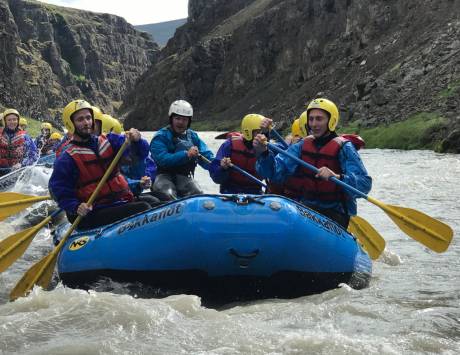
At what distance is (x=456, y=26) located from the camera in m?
48.1

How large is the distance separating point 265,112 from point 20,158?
78.7 m

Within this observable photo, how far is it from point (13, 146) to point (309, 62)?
81.8m

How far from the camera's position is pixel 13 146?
47.4 feet

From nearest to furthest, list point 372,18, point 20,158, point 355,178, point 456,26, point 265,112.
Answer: point 355,178 → point 20,158 → point 456,26 → point 372,18 → point 265,112

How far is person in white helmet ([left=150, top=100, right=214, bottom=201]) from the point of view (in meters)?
8.99

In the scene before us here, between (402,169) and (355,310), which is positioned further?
(402,169)

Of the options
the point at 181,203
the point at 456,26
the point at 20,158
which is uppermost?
the point at 456,26

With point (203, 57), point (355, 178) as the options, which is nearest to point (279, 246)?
point (355, 178)

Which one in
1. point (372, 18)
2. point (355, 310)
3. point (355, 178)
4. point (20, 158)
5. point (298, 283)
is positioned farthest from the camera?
point (372, 18)

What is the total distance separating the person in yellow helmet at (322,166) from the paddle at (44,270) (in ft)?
5.59

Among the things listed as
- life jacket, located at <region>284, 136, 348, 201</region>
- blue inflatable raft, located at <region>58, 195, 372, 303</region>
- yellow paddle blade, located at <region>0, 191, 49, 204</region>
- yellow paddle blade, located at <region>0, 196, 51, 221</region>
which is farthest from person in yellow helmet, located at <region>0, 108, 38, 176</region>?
life jacket, located at <region>284, 136, 348, 201</region>

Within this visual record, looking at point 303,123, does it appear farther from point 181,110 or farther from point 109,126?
point 109,126

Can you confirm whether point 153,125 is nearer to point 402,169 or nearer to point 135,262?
point 402,169

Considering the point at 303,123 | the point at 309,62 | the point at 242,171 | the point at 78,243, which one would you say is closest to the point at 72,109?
the point at 78,243
